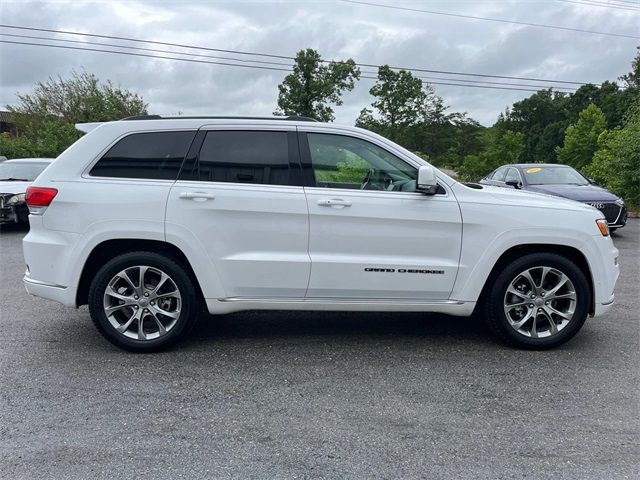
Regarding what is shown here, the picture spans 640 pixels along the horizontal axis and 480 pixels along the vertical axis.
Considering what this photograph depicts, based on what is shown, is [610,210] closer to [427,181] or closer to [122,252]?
[427,181]

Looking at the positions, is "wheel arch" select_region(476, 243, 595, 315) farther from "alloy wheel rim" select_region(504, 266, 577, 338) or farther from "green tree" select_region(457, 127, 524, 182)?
"green tree" select_region(457, 127, 524, 182)

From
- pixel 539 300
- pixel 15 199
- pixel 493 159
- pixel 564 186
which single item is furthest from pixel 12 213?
pixel 493 159

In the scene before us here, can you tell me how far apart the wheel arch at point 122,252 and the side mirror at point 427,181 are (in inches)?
76.4

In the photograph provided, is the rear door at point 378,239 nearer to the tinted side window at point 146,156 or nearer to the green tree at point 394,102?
the tinted side window at point 146,156

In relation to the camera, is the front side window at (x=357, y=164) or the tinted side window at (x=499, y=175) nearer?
the front side window at (x=357, y=164)

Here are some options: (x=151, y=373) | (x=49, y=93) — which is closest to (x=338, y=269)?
(x=151, y=373)

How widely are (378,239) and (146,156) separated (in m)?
2.01

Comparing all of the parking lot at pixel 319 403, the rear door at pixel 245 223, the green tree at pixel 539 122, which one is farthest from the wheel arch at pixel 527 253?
the green tree at pixel 539 122

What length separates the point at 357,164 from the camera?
4.21 meters

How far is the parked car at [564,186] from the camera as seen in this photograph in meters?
9.92

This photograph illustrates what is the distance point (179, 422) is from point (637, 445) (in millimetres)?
2667

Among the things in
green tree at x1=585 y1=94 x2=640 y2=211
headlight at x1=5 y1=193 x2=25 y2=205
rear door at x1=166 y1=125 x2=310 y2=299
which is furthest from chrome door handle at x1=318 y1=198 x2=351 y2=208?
green tree at x1=585 y1=94 x2=640 y2=211

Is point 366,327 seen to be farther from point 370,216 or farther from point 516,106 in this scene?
point 516,106

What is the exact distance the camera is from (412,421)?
3.10m
